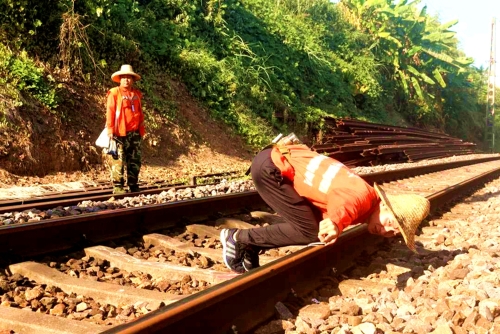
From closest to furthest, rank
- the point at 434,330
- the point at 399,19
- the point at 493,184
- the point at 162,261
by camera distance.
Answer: the point at 434,330, the point at 162,261, the point at 493,184, the point at 399,19

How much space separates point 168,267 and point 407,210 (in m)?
1.59

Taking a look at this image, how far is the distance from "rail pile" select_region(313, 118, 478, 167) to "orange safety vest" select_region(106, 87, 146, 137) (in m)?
7.70

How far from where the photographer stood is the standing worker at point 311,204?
3084 mm

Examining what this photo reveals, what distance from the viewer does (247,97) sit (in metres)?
15.7

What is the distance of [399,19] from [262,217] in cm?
2734

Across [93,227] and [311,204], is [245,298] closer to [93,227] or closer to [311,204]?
[311,204]

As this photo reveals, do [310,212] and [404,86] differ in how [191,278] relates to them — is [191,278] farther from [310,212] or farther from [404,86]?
[404,86]

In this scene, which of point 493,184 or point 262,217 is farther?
point 493,184

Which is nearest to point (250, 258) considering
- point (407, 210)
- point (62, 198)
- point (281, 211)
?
point (281, 211)

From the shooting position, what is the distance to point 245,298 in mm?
2801

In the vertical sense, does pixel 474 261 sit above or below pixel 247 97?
below

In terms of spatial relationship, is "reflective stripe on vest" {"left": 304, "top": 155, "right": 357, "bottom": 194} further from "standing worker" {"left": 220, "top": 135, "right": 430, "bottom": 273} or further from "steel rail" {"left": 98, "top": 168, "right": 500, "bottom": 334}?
"steel rail" {"left": 98, "top": 168, "right": 500, "bottom": 334}

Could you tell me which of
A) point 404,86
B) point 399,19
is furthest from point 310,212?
point 399,19

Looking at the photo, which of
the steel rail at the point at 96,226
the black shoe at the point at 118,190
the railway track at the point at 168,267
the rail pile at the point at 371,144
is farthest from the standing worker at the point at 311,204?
the rail pile at the point at 371,144
